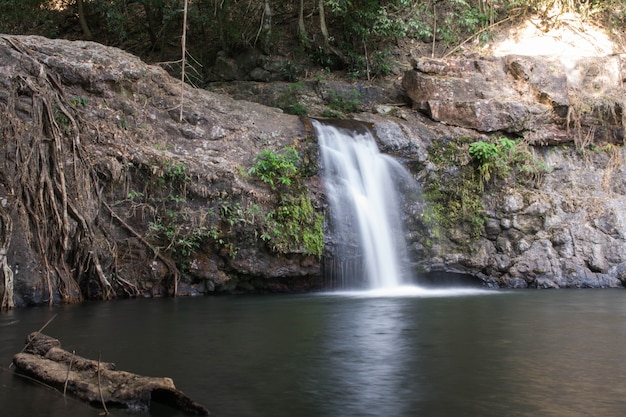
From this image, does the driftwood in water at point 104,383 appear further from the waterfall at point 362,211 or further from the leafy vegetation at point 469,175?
the leafy vegetation at point 469,175

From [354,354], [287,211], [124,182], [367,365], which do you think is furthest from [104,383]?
[287,211]

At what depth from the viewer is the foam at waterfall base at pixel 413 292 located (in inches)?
412

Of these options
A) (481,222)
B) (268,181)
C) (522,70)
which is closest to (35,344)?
(268,181)

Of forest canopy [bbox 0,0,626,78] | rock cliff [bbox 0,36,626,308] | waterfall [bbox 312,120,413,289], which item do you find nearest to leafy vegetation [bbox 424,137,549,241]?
rock cliff [bbox 0,36,626,308]

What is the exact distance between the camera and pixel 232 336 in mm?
6531

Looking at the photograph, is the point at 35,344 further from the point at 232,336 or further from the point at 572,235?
the point at 572,235

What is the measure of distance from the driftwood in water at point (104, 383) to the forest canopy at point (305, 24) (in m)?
13.0

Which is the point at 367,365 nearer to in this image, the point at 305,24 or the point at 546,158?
the point at 546,158

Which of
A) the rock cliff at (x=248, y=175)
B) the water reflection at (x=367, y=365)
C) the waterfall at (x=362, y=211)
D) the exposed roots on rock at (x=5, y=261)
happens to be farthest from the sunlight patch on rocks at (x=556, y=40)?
the exposed roots on rock at (x=5, y=261)

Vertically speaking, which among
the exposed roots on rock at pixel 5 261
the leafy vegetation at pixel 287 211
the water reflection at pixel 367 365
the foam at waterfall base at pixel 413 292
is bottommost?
the water reflection at pixel 367 365

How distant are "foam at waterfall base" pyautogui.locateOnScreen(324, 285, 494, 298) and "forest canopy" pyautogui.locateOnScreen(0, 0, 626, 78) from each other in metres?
7.49

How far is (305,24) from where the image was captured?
18.4m

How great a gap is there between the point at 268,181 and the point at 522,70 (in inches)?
281

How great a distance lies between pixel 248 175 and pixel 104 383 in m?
7.37
